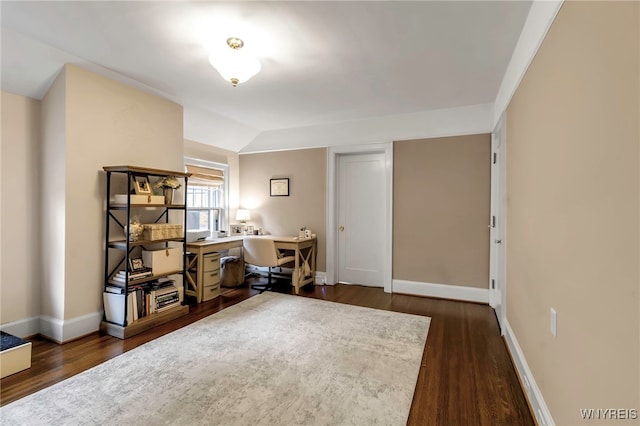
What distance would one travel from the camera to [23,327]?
2.76 m

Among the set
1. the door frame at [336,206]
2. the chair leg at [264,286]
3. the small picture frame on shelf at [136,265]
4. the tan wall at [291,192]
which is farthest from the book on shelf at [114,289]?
the door frame at [336,206]

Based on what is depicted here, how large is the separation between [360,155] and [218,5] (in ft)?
10.5

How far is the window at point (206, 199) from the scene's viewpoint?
15.4ft

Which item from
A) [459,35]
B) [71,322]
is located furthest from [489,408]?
[71,322]

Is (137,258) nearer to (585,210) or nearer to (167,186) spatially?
(167,186)

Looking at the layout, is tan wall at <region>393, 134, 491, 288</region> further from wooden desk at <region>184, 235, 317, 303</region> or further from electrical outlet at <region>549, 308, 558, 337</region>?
electrical outlet at <region>549, 308, 558, 337</region>

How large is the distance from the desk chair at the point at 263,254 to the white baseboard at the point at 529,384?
2910mm

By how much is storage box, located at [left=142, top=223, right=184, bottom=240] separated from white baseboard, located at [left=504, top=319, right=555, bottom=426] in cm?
342

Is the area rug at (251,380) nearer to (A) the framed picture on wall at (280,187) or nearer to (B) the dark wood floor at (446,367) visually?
(B) the dark wood floor at (446,367)

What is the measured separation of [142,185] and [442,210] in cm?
373

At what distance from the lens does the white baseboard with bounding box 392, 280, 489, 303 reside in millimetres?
3916

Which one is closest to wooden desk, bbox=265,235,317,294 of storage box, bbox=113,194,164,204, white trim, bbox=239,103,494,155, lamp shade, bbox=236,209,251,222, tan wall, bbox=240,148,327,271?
tan wall, bbox=240,148,327,271

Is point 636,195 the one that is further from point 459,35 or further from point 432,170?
point 432,170

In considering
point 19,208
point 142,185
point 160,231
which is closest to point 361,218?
point 160,231
